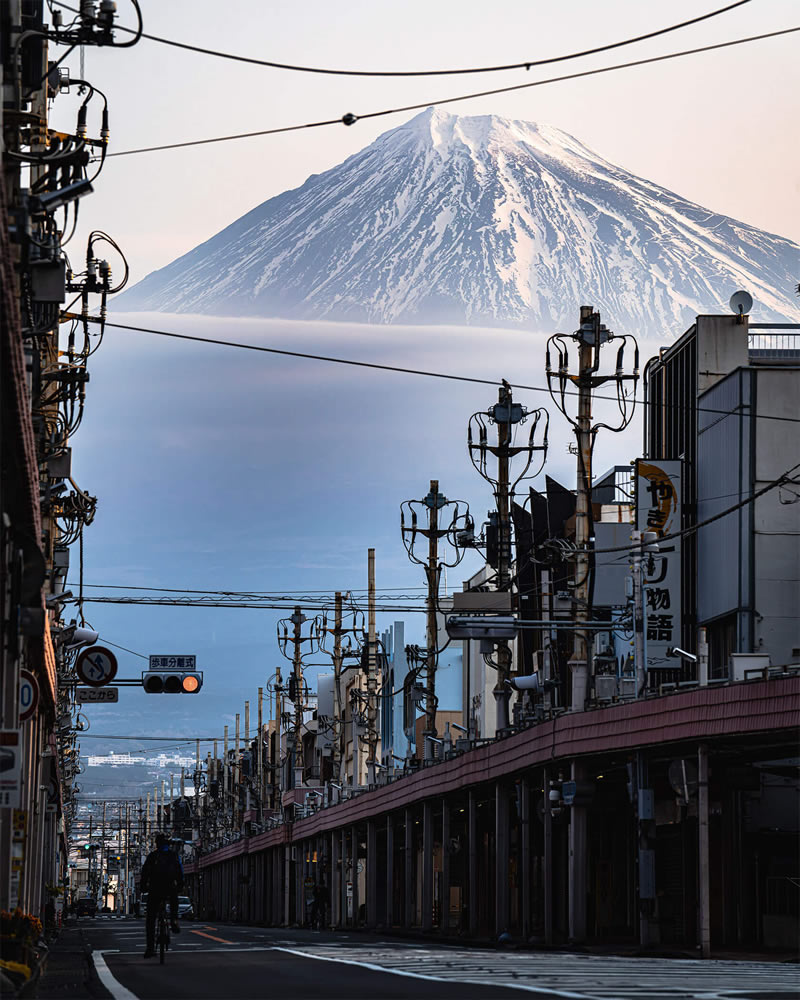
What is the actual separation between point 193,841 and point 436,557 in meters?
143

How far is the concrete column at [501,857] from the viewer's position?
39.5 meters

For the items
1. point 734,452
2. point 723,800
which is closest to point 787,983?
point 723,800

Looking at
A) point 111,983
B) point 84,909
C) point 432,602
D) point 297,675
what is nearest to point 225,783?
point 84,909

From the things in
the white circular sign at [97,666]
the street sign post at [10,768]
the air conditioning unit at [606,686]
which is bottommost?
the street sign post at [10,768]

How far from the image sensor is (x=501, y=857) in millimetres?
39781

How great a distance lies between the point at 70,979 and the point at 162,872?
410 centimetres

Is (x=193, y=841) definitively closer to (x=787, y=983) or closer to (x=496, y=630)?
(x=496, y=630)

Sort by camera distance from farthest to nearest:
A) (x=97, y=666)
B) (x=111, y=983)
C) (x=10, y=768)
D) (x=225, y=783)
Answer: (x=225, y=783), (x=97, y=666), (x=111, y=983), (x=10, y=768)

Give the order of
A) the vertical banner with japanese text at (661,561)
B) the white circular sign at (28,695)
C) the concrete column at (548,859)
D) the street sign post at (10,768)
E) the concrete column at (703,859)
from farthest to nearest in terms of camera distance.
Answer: the vertical banner with japanese text at (661,561)
the concrete column at (548,859)
the concrete column at (703,859)
the white circular sign at (28,695)
the street sign post at (10,768)

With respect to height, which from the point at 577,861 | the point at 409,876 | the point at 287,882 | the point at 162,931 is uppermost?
the point at 577,861

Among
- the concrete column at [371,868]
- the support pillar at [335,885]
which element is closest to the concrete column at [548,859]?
the concrete column at [371,868]

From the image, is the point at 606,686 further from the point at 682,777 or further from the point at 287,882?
the point at 287,882

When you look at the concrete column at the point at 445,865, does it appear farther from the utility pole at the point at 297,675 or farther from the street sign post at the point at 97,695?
the utility pole at the point at 297,675

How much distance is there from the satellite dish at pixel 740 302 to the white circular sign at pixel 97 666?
1877 cm
